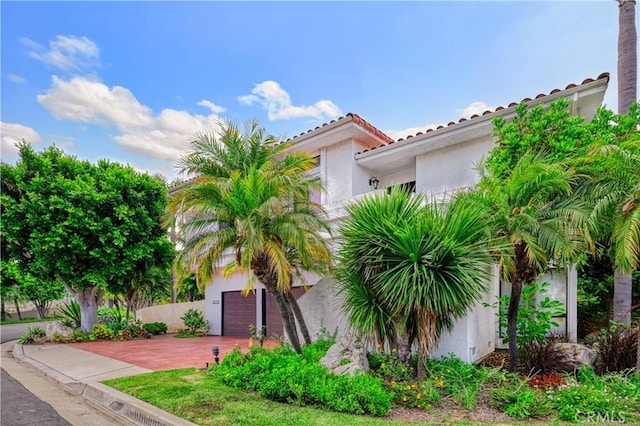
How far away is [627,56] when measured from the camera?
1088cm

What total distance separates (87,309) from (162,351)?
710cm

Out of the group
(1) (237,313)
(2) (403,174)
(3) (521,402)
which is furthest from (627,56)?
(1) (237,313)

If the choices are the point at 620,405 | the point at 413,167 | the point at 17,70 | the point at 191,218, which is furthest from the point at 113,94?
the point at 620,405

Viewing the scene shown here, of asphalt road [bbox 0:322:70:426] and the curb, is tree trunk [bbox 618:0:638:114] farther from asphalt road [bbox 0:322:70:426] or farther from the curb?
asphalt road [bbox 0:322:70:426]

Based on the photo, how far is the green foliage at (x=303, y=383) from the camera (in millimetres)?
5910

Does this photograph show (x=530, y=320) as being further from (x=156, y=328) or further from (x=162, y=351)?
(x=156, y=328)

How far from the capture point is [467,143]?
12.2 meters

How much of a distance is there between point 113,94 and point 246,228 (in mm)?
10720

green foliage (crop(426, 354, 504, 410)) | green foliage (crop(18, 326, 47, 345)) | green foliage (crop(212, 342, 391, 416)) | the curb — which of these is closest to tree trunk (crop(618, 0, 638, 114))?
green foliage (crop(426, 354, 504, 410))

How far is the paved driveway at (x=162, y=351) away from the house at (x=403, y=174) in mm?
2578

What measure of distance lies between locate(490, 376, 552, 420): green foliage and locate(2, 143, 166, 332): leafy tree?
49.7 feet

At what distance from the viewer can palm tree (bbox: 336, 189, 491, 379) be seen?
21.9ft

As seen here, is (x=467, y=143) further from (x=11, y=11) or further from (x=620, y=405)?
(x=11, y=11)

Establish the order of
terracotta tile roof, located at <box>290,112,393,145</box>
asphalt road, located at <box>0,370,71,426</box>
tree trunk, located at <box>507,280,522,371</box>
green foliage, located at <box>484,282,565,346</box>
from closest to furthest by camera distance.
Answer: asphalt road, located at <box>0,370,71,426</box> → tree trunk, located at <box>507,280,522,371</box> → green foliage, located at <box>484,282,565,346</box> → terracotta tile roof, located at <box>290,112,393,145</box>
